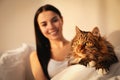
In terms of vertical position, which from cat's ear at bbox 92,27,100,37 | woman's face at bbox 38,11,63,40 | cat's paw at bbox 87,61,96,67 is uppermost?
woman's face at bbox 38,11,63,40

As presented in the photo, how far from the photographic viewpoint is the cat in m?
1.12

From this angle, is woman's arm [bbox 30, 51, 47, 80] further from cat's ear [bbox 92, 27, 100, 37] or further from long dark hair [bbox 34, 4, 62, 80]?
cat's ear [bbox 92, 27, 100, 37]

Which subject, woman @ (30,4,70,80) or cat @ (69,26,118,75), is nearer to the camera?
cat @ (69,26,118,75)

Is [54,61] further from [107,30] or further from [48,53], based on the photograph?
[107,30]

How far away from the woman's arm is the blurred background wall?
0.30 feet

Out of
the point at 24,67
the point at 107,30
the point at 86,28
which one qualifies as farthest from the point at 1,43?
the point at 107,30

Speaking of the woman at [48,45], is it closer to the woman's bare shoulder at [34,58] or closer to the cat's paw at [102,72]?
the woman's bare shoulder at [34,58]

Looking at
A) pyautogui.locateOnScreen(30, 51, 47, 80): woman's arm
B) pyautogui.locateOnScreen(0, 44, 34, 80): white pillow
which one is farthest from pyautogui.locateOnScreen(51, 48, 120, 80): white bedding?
pyautogui.locateOnScreen(0, 44, 34, 80): white pillow

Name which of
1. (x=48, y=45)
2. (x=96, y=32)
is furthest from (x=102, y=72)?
(x=48, y=45)

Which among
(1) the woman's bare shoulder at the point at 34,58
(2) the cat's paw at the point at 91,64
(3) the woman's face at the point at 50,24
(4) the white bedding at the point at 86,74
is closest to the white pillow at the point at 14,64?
(1) the woman's bare shoulder at the point at 34,58

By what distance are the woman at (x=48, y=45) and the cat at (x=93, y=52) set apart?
78mm

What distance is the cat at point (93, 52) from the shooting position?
112 centimetres

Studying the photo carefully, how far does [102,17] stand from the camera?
48.8 inches

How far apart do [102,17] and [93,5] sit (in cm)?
9
